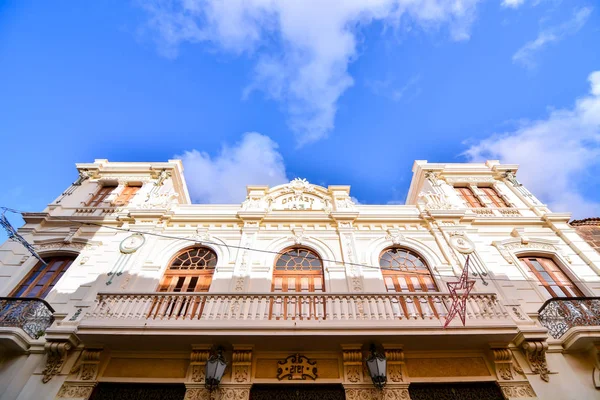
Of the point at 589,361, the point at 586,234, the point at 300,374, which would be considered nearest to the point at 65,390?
the point at 300,374

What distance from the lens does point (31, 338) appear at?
673 cm

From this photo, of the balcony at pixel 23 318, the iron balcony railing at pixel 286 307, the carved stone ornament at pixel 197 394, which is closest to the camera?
the carved stone ornament at pixel 197 394

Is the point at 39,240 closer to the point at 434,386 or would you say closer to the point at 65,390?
the point at 65,390

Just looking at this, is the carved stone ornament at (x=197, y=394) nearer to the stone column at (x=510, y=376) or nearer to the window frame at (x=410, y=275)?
the window frame at (x=410, y=275)

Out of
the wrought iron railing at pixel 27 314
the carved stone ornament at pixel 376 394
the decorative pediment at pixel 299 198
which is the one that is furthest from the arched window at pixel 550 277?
the wrought iron railing at pixel 27 314

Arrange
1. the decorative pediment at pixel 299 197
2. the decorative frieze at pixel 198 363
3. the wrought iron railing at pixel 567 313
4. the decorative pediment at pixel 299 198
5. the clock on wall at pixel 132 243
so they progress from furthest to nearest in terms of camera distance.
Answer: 1. the decorative pediment at pixel 299 197
2. the decorative pediment at pixel 299 198
3. the clock on wall at pixel 132 243
4. the wrought iron railing at pixel 567 313
5. the decorative frieze at pixel 198 363

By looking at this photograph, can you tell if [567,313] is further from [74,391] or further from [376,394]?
[74,391]

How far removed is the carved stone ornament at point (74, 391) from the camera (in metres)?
6.07

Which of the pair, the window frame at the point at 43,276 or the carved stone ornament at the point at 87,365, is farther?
the window frame at the point at 43,276

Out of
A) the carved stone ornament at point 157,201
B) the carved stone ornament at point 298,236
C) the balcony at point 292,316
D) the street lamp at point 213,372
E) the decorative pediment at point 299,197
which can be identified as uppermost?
the decorative pediment at point 299,197

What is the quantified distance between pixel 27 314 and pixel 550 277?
13.5 metres

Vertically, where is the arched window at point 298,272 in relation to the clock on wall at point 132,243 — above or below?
below

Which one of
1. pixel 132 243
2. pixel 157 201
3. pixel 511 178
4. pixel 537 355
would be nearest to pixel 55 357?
pixel 132 243

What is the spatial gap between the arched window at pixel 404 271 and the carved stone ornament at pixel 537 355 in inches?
90.9
